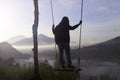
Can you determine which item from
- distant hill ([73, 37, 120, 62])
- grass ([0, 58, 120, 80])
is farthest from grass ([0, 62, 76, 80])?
distant hill ([73, 37, 120, 62])

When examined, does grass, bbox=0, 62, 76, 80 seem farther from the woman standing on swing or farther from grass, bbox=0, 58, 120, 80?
the woman standing on swing

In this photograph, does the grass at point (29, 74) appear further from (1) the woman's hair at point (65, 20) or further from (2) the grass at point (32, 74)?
(1) the woman's hair at point (65, 20)

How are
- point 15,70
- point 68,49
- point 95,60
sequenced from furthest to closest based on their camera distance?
point 95,60 < point 15,70 < point 68,49

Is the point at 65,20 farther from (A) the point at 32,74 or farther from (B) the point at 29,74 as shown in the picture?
(B) the point at 29,74

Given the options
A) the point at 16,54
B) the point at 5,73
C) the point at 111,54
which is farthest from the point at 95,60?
the point at 5,73

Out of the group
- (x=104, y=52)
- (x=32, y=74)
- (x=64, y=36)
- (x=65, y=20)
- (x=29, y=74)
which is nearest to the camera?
(x=65, y=20)

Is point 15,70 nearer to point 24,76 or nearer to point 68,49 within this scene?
point 24,76

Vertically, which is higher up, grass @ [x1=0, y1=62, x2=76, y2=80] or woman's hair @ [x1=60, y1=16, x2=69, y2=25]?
woman's hair @ [x1=60, y1=16, x2=69, y2=25]

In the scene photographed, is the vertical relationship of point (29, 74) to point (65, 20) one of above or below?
below

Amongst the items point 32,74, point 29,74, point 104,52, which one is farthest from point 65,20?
point 104,52

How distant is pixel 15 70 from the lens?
71.1 feet

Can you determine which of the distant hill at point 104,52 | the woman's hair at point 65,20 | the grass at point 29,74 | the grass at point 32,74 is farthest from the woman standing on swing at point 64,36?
the distant hill at point 104,52

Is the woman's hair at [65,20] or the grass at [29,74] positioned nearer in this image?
the woman's hair at [65,20]

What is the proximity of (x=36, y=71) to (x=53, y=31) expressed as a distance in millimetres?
1981
